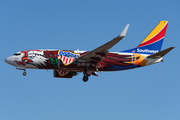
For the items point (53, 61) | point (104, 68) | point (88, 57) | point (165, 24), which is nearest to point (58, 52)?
point (53, 61)

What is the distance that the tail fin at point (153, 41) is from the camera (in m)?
52.1

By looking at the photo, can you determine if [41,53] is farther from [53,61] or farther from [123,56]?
[123,56]

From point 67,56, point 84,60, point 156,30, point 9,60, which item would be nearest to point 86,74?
point 84,60

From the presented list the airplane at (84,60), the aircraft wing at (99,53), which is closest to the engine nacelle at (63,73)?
the airplane at (84,60)

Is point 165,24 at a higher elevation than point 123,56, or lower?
higher

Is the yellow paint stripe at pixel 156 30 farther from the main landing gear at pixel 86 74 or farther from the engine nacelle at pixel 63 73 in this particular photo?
the engine nacelle at pixel 63 73

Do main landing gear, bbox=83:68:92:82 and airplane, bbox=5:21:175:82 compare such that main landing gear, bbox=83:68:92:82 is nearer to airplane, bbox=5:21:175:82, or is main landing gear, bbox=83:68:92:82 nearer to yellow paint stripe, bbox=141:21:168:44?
airplane, bbox=5:21:175:82

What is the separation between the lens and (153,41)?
2103 inches

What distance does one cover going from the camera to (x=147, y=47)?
172ft

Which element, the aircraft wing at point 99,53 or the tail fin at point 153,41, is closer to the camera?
the aircraft wing at point 99,53

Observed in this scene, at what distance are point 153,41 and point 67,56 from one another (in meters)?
16.1

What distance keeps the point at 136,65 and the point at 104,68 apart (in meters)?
5.45

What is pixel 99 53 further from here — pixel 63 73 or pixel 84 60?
pixel 63 73

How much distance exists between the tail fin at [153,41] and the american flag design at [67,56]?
33.8 ft
